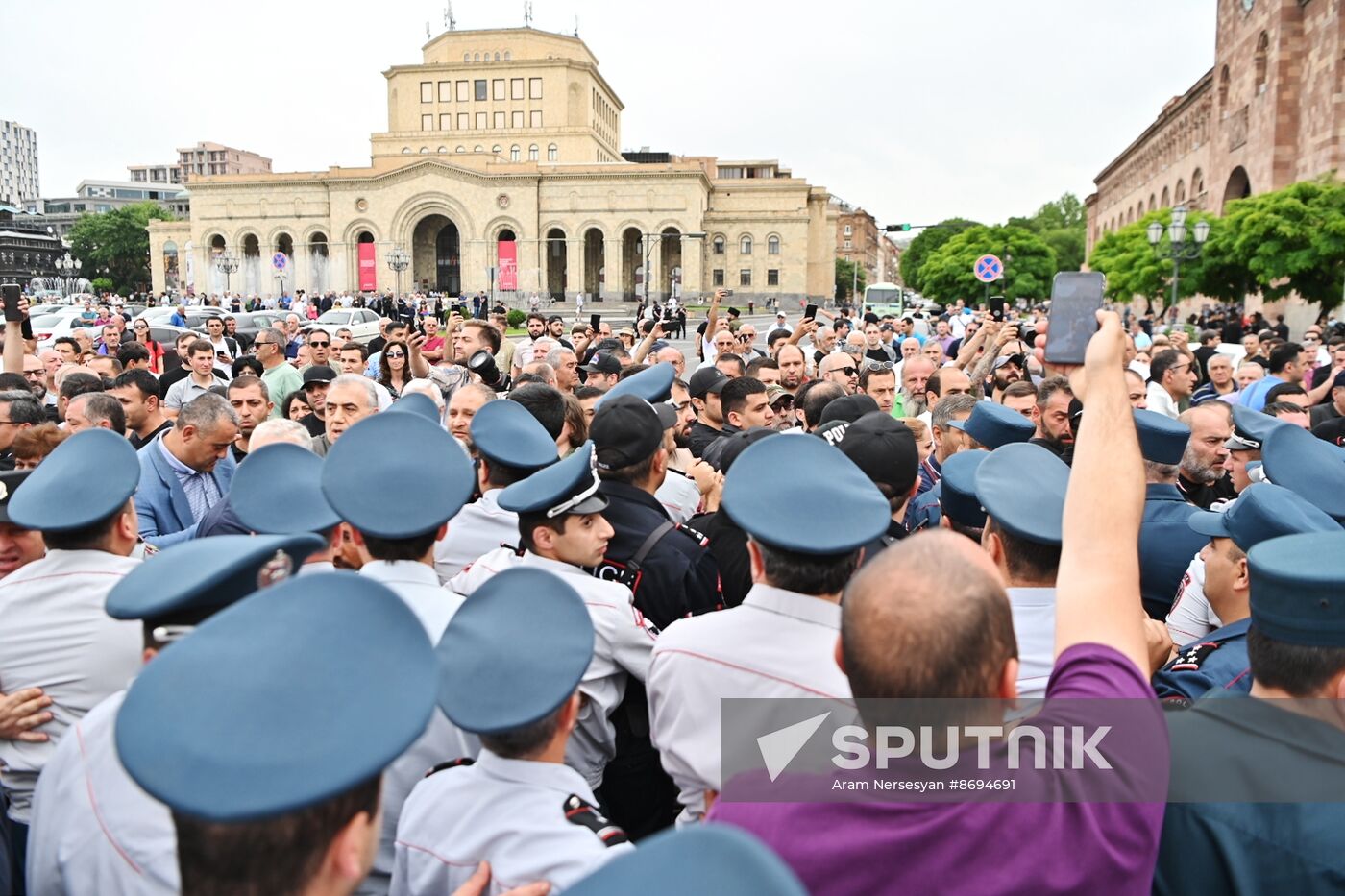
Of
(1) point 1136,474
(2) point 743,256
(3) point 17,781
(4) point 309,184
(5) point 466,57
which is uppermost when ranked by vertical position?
(5) point 466,57

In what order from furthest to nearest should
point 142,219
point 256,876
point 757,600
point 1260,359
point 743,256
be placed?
point 142,219 → point 743,256 → point 1260,359 → point 757,600 → point 256,876

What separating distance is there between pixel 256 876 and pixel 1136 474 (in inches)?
63.5

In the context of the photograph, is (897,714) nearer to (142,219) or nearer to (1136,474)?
(1136,474)

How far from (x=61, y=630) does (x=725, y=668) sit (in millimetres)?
1848

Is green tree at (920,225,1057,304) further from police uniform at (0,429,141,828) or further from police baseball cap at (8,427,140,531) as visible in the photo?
A: police uniform at (0,429,141,828)

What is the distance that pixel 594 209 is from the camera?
68750 mm

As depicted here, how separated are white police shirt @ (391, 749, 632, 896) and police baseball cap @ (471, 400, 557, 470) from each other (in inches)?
75.9

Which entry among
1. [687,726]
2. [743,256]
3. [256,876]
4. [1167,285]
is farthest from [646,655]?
[743,256]

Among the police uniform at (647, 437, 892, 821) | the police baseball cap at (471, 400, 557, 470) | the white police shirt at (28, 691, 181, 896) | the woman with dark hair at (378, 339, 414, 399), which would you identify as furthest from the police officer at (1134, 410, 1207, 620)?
the woman with dark hair at (378, 339, 414, 399)

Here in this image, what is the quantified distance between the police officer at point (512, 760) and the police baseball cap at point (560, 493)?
95cm

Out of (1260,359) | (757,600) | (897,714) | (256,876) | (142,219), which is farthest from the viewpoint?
A: (142,219)

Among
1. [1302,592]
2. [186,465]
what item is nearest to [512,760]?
[1302,592]

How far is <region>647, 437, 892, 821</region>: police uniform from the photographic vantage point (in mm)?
2328

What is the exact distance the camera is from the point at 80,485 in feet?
9.50
